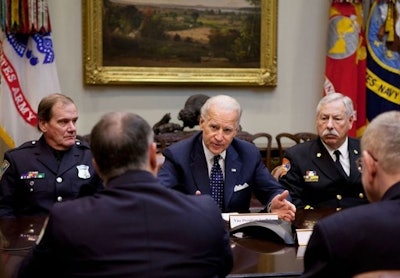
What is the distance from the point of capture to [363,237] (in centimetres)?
159

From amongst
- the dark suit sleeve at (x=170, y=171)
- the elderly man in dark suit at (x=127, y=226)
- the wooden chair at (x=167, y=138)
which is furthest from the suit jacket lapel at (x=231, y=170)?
the wooden chair at (x=167, y=138)

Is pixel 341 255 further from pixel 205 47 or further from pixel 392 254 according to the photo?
pixel 205 47

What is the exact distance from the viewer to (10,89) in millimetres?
5312

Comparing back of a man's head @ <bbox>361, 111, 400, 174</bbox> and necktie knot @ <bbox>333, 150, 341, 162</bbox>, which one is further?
necktie knot @ <bbox>333, 150, 341, 162</bbox>

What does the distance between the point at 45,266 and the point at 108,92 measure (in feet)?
13.8

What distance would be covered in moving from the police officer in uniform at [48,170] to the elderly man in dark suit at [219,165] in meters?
0.41

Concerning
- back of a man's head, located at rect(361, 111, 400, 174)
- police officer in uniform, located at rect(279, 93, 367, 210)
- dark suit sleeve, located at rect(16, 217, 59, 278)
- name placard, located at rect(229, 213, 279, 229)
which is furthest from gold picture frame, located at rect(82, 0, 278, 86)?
back of a man's head, located at rect(361, 111, 400, 174)

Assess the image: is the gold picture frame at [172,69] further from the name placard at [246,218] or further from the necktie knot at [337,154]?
the name placard at [246,218]

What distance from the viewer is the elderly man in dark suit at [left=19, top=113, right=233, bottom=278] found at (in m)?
1.60

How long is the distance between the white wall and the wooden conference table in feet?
10.3

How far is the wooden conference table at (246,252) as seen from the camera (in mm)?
2062

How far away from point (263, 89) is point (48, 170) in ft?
11.3

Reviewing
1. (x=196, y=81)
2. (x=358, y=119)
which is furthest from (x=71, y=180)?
(x=358, y=119)

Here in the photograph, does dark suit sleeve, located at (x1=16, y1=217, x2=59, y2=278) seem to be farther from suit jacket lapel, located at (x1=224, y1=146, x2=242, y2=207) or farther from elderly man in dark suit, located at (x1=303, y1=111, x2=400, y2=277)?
suit jacket lapel, located at (x1=224, y1=146, x2=242, y2=207)
